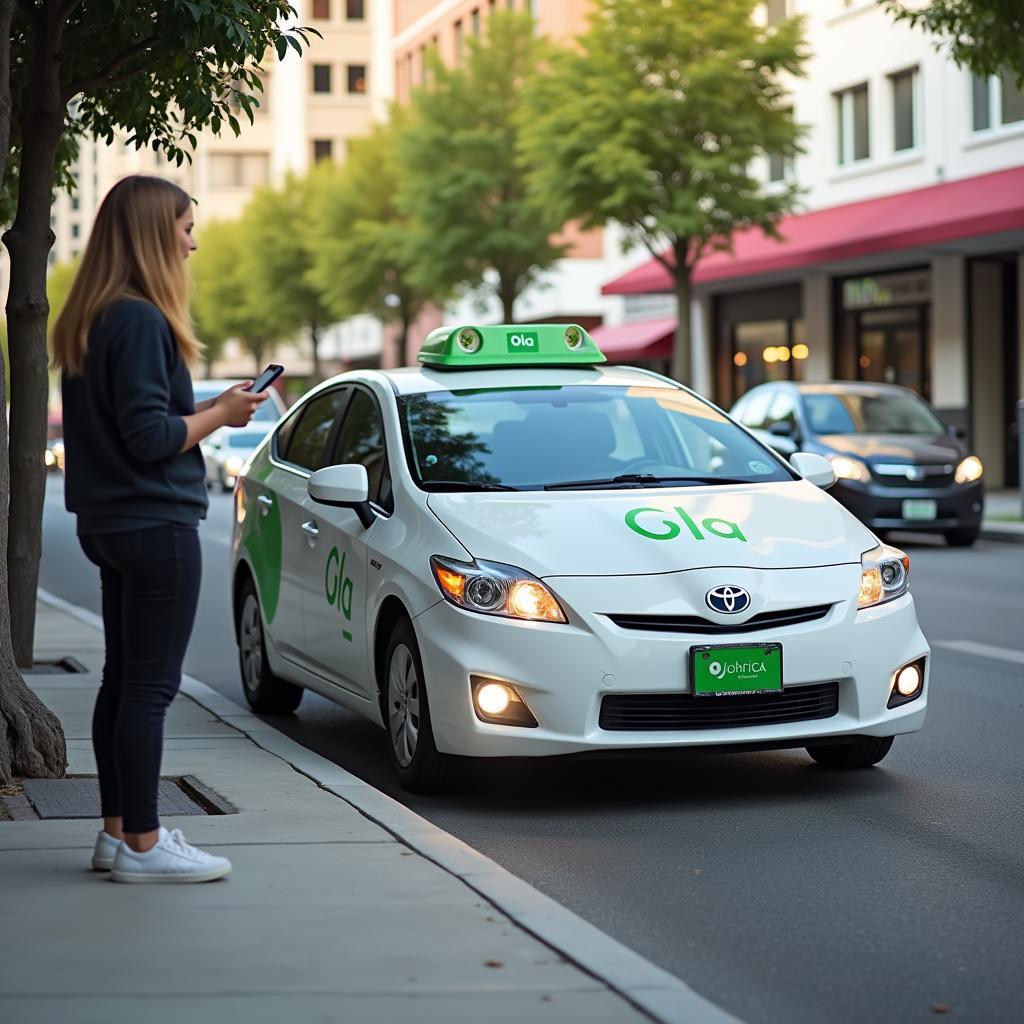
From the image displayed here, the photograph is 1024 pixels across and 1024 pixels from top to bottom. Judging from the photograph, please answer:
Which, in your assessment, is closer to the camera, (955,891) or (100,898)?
(100,898)

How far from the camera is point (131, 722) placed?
537cm

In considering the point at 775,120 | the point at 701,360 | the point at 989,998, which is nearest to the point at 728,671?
the point at 989,998

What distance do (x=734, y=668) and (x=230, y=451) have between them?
3016 centimetres

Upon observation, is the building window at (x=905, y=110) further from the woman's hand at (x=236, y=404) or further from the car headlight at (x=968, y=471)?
the woman's hand at (x=236, y=404)

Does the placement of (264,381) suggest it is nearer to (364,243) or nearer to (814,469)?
(814,469)

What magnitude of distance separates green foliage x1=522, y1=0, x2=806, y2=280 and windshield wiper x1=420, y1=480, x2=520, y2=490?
79.4 ft

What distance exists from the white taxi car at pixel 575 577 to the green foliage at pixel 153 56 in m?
1.63

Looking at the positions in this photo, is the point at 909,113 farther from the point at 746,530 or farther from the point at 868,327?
the point at 746,530

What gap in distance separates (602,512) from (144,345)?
2454 millimetres

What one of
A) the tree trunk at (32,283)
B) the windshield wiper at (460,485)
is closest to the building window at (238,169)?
the tree trunk at (32,283)

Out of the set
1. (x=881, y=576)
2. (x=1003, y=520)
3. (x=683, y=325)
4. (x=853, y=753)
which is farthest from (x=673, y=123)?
(x=881, y=576)

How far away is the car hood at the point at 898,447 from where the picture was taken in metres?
20.4

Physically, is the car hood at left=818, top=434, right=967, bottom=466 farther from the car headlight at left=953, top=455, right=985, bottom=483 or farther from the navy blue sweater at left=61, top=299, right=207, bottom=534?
the navy blue sweater at left=61, top=299, right=207, bottom=534

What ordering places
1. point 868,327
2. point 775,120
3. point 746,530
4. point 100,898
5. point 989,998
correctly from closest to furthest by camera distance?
point 989,998
point 100,898
point 746,530
point 775,120
point 868,327
